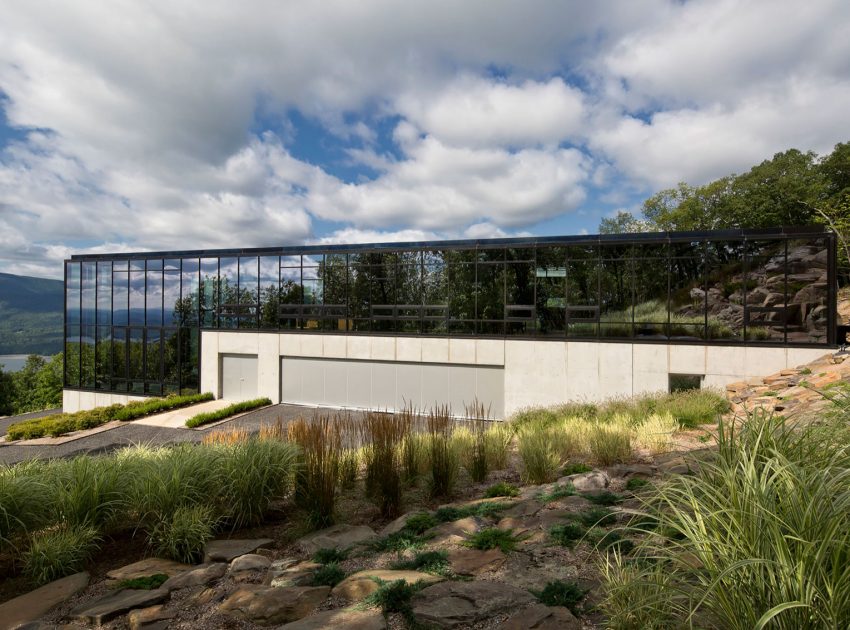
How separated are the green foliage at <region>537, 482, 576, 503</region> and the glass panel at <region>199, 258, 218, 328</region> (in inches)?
747

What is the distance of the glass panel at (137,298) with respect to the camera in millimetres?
21609

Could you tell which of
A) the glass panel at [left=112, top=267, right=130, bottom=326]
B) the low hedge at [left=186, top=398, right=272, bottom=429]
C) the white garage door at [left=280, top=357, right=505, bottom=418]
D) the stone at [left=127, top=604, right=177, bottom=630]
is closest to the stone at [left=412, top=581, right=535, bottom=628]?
the stone at [left=127, top=604, right=177, bottom=630]

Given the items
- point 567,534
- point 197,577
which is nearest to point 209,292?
point 197,577

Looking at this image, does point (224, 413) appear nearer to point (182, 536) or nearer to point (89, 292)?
point (89, 292)

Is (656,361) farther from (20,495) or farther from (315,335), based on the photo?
(20,495)

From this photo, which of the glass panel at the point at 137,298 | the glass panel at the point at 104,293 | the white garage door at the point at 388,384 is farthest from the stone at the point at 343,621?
the glass panel at the point at 104,293

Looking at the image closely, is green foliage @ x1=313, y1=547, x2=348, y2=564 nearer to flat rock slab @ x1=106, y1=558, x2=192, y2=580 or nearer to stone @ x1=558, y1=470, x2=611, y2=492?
flat rock slab @ x1=106, y1=558, x2=192, y2=580

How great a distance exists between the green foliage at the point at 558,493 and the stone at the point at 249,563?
8.69 ft

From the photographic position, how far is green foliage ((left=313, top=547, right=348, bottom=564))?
12.7 ft

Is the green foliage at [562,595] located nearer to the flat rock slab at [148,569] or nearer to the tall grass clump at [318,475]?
the tall grass clump at [318,475]

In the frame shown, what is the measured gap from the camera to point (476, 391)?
1655 cm

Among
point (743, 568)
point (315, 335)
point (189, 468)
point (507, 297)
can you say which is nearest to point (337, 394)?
point (315, 335)

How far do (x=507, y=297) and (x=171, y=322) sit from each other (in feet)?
49.5

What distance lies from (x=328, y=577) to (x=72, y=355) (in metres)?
25.8
